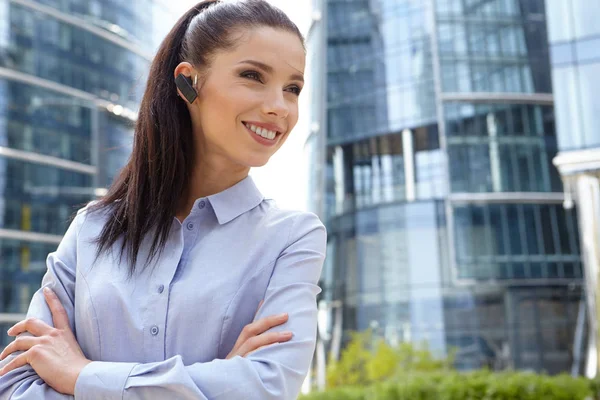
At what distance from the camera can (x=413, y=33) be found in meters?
25.4

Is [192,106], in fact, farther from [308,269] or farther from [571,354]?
[571,354]

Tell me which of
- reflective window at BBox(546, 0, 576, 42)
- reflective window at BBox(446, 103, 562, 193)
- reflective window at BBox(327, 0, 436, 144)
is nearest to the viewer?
reflective window at BBox(546, 0, 576, 42)

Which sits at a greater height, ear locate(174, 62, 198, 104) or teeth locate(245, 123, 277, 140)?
ear locate(174, 62, 198, 104)

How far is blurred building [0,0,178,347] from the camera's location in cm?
2970

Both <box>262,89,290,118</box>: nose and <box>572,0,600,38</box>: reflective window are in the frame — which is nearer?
<box>262,89,290,118</box>: nose

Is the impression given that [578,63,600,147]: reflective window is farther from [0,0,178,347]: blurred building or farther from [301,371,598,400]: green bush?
[0,0,178,347]: blurred building

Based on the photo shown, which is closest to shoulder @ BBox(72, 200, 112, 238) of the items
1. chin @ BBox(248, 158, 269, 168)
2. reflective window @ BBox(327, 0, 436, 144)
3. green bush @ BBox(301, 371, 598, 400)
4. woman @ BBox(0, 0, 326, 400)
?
woman @ BBox(0, 0, 326, 400)

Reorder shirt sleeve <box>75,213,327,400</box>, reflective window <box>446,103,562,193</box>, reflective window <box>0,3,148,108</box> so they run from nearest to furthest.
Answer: shirt sleeve <box>75,213,327,400</box>, reflective window <box>446,103,562,193</box>, reflective window <box>0,3,148,108</box>

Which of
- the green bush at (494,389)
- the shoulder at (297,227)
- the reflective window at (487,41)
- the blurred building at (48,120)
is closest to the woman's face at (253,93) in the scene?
the shoulder at (297,227)

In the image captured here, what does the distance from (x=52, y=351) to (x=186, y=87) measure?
1.95ft

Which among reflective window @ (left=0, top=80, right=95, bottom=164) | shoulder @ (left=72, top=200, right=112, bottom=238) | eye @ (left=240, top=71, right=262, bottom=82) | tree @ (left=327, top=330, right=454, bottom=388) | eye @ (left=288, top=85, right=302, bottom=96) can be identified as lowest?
tree @ (left=327, top=330, right=454, bottom=388)

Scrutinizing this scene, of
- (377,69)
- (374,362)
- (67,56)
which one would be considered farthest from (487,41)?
(67,56)

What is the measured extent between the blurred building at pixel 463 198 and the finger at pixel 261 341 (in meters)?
22.4

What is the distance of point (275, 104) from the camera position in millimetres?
1527
